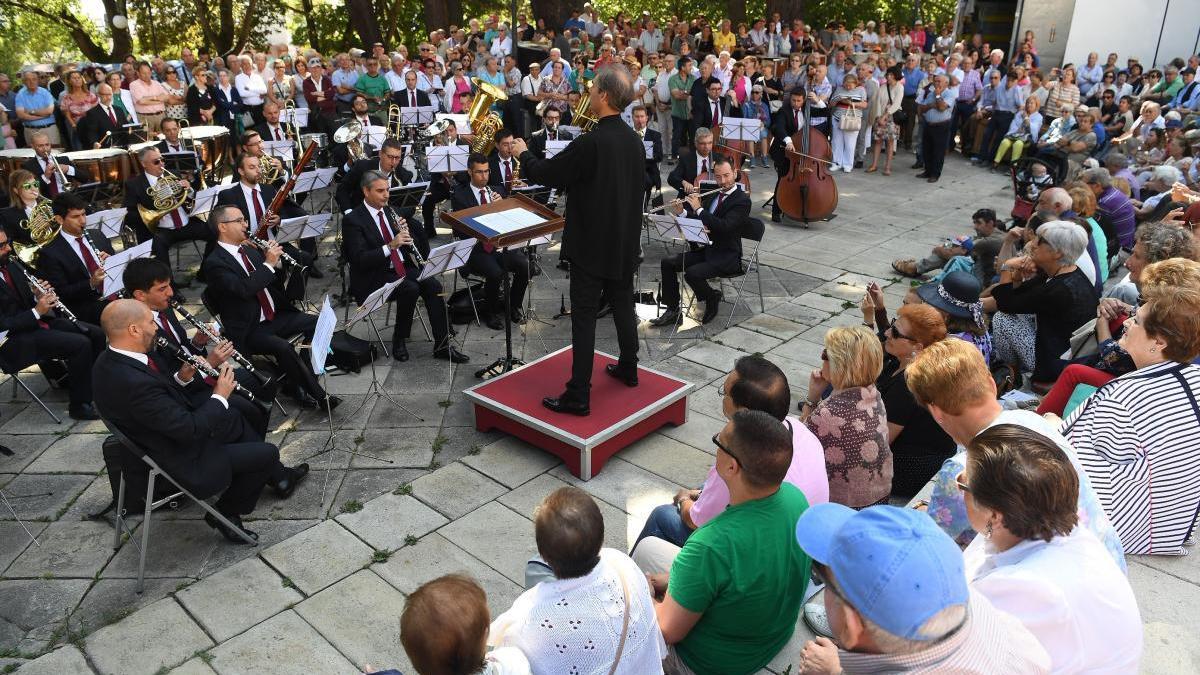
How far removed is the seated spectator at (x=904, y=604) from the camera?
177 centimetres

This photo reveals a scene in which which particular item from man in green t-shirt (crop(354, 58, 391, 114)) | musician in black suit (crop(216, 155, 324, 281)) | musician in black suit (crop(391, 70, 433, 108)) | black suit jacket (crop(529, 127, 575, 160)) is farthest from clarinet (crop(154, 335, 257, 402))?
man in green t-shirt (crop(354, 58, 391, 114))

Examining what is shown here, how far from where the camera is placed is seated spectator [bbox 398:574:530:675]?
7.22 feet

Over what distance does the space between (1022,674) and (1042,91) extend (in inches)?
560

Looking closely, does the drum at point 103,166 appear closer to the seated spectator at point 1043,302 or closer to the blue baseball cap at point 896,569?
the seated spectator at point 1043,302

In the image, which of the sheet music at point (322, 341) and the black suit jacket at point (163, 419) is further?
the sheet music at point (322, 341)

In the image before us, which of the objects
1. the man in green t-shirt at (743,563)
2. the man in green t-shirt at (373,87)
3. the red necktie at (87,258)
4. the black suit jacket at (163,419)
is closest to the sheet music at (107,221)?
the red necktie at (87,258)

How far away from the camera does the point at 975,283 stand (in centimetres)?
513

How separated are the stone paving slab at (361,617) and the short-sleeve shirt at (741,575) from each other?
4.74 feet

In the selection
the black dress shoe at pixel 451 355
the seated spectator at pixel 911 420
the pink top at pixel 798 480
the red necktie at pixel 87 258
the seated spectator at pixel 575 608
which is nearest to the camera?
the seated spectator at pixel 575 608

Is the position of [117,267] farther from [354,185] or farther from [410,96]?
[410,96]

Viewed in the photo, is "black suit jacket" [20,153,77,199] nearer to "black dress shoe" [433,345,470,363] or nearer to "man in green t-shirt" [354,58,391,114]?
"man in green t-shirt" [354,58,391,114]

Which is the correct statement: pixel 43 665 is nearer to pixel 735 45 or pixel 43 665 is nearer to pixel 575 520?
pixel 575 520

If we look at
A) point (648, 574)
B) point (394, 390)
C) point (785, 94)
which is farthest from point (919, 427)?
point (785, 94)

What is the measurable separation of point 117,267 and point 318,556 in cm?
310
